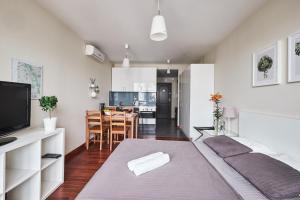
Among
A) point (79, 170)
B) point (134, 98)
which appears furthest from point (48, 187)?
point (134, 98)

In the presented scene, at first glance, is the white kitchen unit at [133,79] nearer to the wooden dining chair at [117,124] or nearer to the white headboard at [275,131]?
the wooden dining chair at [117,124]

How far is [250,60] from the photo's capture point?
245 centimetres

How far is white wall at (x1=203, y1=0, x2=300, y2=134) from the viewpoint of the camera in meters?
1.70

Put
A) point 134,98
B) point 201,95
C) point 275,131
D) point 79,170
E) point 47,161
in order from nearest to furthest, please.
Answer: point 275,131
point 47,161
point 79,170
point 201,95
point 134,98

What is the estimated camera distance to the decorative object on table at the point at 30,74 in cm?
187

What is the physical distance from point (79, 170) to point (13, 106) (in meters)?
1.45

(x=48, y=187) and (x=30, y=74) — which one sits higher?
(x=30, y=74)

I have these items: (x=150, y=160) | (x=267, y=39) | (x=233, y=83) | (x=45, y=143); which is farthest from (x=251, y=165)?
(x=45, y=143)

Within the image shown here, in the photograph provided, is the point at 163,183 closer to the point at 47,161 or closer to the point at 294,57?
the point at 47,161

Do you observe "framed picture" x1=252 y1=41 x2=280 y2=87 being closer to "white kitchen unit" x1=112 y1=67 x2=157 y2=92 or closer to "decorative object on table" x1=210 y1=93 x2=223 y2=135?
"decorative object on table" x1=210 y1=93 x2=223 y2=135

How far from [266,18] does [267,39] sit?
11.1 inches

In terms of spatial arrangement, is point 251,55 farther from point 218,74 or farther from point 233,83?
point 218,74

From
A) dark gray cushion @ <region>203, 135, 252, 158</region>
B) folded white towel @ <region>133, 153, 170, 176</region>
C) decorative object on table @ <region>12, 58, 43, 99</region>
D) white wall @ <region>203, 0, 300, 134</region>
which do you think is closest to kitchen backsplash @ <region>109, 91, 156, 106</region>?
white wall @ <region>203, 0, 300, 134</region>

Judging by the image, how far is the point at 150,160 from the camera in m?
1.32
